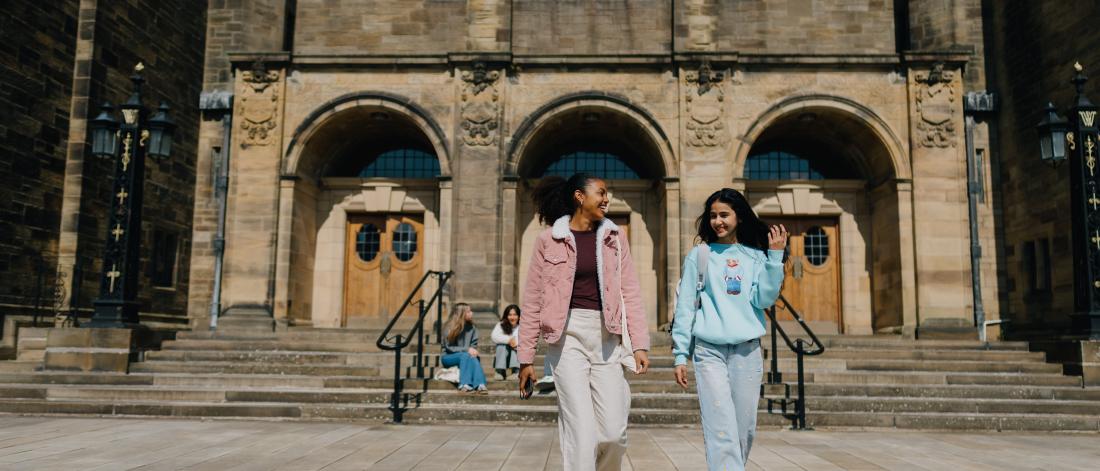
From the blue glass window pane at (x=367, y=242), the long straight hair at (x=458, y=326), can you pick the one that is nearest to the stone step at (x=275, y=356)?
the long straight hair at (x=458, y=326)

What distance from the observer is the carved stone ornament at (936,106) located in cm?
1477

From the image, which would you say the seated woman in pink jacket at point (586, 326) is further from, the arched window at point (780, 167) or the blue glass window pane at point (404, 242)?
the arched window at point (780, 167)

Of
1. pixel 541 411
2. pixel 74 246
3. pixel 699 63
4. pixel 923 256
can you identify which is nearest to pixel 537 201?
pixel 541 411

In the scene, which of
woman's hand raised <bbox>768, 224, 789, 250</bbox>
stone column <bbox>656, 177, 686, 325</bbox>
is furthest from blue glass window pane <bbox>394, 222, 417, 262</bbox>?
woman's hand raised <bbox>768, 224, 789, 250</bbox>

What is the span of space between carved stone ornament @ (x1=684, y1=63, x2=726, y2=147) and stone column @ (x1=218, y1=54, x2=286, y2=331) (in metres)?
7.75

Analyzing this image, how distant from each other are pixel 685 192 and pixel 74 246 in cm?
1125

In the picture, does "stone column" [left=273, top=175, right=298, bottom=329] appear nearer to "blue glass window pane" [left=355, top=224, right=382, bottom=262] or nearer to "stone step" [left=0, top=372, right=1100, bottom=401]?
"blue glass window pane" [left=355, top=224, right=382, bottom=262]

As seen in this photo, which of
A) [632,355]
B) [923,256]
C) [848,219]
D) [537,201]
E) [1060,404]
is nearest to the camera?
[632,355]

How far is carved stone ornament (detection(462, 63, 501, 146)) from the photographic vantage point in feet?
48.9

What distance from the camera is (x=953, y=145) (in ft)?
48.4

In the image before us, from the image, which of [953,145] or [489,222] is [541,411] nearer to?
[489,222]

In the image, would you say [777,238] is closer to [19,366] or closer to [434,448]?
[434,448]

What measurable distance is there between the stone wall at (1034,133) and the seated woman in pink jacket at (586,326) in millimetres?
12902

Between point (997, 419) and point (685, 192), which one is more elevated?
point (685, 192)
